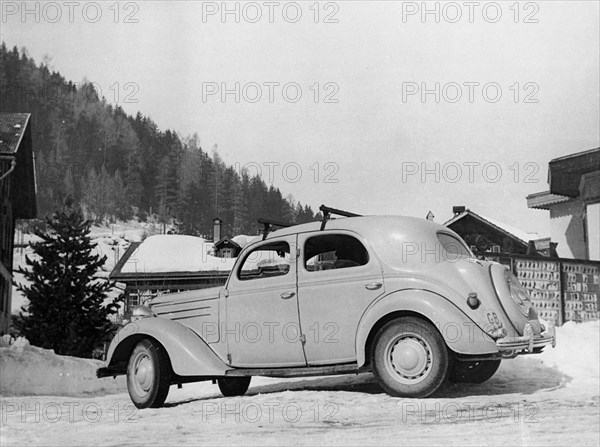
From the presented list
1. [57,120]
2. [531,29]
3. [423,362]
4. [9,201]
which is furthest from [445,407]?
[9,201]

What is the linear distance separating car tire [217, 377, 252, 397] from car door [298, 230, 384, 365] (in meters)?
1.04

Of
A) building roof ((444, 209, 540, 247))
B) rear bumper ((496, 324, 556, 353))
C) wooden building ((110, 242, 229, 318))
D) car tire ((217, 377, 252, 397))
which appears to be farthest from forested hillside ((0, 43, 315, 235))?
rear bumper ((496, 324, 556, 353))

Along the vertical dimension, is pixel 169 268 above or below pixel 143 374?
above

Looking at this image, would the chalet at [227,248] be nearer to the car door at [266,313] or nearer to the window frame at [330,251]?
the car door at [266,313]

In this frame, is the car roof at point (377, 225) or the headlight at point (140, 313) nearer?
the car roof at point (377, 225)

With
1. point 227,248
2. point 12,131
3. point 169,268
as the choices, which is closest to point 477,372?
point 227,248

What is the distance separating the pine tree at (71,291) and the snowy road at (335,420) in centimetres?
234

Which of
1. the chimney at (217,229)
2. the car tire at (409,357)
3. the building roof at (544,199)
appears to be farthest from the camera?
the building roof at (544,199)

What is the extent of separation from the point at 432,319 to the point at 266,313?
1.04m

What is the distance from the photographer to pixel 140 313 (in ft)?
14.8

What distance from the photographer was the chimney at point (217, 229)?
5416 mm

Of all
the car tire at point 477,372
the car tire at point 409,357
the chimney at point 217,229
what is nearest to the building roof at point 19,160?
the chimney at point 217,229

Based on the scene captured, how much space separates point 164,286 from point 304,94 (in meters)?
1.99

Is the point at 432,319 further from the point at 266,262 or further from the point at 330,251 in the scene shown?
the point at 266,262
